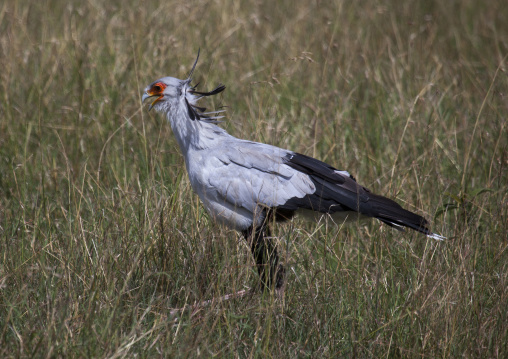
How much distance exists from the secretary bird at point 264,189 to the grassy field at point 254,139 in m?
0.13

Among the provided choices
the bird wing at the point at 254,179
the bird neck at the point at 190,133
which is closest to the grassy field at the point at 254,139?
the bird wing at the point at 254,179

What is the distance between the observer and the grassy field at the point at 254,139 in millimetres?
3047

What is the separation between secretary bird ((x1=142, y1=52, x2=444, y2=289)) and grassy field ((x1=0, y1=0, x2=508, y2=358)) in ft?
0.44

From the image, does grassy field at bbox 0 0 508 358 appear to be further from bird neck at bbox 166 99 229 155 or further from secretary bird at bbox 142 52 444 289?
bird neck at bbox 166 99 229 155

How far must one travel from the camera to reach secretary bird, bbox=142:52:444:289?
363 cm

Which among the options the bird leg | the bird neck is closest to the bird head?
→ the bird neck

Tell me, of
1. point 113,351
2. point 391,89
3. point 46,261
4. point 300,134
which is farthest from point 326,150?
point 113,351

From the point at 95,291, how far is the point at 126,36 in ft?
12.1

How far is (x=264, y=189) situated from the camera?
368 cm

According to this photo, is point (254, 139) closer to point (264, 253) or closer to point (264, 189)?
point (264, 189)

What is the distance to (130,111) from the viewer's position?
5.39m

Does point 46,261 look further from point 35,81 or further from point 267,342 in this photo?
point 35,81

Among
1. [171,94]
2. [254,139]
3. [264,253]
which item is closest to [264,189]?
[264,253]

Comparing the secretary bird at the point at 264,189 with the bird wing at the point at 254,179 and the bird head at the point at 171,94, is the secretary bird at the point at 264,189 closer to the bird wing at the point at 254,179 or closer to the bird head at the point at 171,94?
the bird wing at the point at 254,179
